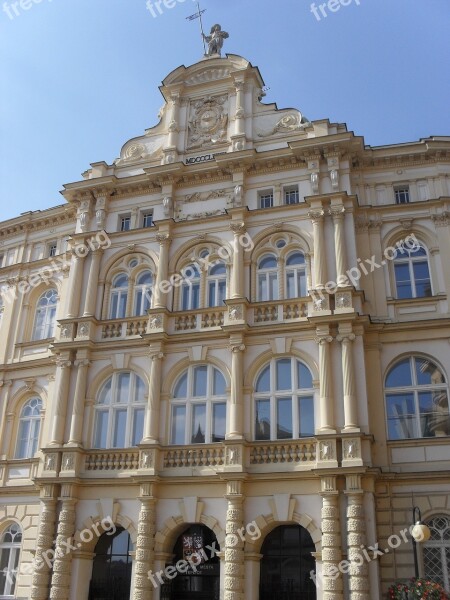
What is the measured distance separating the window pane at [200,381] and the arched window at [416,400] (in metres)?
5.94

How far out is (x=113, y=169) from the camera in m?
26.1

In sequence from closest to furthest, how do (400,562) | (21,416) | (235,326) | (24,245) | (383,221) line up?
(400,562) → (235,326) → (383,221) → (21,416) → (24,245)

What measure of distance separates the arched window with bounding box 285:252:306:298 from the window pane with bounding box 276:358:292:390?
7.99ft

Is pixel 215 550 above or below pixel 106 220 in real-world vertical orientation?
below

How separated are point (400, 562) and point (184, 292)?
11382mm

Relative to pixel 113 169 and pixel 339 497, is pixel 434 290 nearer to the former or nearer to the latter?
pixel 339 497

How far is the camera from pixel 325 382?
63.3ft

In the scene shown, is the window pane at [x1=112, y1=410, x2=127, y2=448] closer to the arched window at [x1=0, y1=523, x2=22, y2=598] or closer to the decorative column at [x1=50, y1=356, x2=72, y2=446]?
the decorative column at [x1=50, y1=356, x2=72, y2=446]

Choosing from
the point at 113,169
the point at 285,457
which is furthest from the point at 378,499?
the point at 113,169

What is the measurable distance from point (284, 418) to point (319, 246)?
5.98 m

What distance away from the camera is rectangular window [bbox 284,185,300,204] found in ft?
76.6

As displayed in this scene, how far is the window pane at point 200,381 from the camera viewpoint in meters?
21.1

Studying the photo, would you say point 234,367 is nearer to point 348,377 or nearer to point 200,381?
point 200,381

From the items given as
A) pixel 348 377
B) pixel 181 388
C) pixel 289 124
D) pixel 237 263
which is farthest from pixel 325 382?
pixel 289 124
